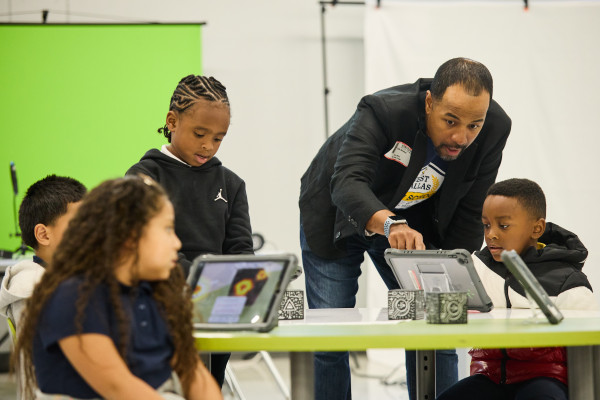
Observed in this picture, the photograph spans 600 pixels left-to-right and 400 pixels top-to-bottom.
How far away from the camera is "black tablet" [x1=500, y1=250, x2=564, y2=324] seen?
4.90 feet

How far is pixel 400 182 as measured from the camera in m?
2.36

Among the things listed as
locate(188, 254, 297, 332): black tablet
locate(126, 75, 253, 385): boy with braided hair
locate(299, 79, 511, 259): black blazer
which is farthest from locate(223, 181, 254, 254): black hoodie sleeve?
locate(188, 254, 297, 332): black tablet

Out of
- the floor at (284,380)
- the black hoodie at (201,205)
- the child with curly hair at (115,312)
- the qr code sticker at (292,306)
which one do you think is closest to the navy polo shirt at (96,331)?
the child with curly hair at (115,312)

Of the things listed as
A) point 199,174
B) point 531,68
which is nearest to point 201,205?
point 199,174

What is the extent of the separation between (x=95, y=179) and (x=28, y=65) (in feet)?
2.82

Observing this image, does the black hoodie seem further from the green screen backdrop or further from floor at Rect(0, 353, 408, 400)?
the green screen backdrop

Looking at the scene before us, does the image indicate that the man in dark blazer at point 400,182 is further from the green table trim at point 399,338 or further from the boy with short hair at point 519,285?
the green table trim at point 399,338

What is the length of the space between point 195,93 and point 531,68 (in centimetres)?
347

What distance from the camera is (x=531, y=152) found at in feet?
16.5

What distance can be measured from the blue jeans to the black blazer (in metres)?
0.05

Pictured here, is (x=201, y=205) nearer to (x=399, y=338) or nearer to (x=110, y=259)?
(x=110, y=259)

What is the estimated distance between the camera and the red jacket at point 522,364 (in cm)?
183

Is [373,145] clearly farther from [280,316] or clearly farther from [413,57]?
[413,57]

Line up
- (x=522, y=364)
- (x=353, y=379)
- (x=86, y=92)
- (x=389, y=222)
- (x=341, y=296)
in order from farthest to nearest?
(x=86, y=92)
(x=353, y=379)
(x=341, y=296)
(x=389, y=222)
(x=522, y=364)
